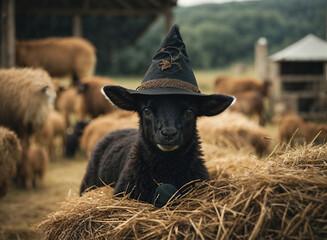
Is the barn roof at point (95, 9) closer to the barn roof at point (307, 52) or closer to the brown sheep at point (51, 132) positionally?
the barn roof at point (307, 52)

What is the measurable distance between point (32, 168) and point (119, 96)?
3.36 m

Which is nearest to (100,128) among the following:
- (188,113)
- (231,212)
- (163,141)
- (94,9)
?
(188,113)

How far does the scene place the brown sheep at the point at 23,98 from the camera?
170 inches

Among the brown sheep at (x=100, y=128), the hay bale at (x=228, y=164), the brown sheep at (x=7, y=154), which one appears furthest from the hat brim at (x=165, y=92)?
the brown sheep at (x=100, y=128)

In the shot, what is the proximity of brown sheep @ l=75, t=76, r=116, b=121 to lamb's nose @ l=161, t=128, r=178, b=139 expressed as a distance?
5.60 m

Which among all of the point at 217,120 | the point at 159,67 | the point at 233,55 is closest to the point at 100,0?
the point at 217,120

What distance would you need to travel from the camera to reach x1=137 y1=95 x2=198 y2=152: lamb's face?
230 cm

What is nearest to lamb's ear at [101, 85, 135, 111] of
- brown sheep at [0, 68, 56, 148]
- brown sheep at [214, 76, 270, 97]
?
brown sheep at [0, 68, 56, 148]

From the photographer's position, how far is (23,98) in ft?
14.3

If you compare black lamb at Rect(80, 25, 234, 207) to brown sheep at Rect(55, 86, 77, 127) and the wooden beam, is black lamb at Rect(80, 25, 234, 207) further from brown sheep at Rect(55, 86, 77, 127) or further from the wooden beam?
the wooden beam

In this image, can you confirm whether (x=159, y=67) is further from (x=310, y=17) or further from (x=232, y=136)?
(x=310, y=17)

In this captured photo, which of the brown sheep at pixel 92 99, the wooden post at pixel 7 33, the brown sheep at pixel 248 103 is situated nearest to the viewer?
the wooden post at pixel 7 33

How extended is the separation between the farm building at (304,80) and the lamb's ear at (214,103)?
852cm

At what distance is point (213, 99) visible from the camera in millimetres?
2615
